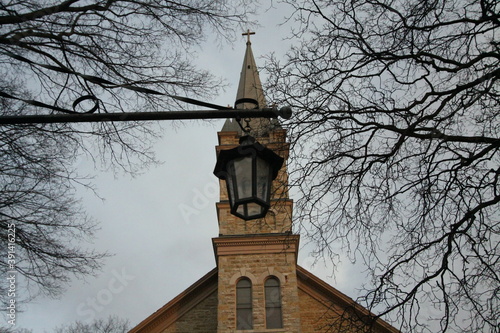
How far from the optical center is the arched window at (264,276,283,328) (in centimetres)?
1399

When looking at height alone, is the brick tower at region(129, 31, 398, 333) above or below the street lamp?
above

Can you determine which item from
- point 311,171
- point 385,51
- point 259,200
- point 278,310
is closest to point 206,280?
point 278,310

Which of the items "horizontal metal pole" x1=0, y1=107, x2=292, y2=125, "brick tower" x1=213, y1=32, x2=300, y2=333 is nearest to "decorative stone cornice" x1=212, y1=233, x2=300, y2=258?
"brick tower" x1=213, y1=32, x2=300, y2=333

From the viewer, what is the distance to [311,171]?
6648mm

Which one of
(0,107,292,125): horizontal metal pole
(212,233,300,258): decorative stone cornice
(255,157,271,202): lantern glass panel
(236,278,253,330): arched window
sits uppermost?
(212,233,300,258): decorative stone cornice

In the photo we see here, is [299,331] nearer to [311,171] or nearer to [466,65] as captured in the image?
[311,171]

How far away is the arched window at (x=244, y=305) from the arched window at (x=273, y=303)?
51 centimetres

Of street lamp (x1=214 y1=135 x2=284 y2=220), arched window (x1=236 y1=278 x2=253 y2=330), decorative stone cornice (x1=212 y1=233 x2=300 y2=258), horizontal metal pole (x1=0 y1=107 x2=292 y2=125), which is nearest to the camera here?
street lamp (x1=214 y1=135 x2=284 y2=220)

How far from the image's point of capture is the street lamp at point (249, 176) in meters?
3.30

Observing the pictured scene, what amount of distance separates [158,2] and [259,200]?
3.75 meters

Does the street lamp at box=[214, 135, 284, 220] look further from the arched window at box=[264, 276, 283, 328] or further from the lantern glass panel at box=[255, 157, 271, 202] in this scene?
the arched window at box=[264, 276, 283, 328]

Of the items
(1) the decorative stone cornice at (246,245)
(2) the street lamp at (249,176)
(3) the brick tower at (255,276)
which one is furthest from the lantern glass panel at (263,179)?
(1) the decorative stone cornice at (246,245)

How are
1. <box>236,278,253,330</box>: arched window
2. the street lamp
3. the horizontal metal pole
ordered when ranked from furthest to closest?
<box>236,278,253,330</box>: arched window, the horizontal metal pole, the street lamp

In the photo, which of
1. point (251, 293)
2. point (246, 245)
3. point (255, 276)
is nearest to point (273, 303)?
point (251, 293)
